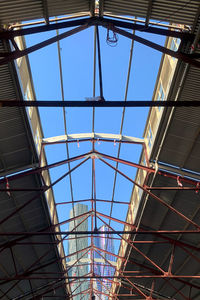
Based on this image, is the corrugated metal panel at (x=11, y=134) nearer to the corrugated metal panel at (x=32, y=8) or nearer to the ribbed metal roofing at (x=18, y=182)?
the ribbed metal roofing at (x=18, y=182)

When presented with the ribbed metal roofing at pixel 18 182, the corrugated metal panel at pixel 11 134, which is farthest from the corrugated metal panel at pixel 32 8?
the corrugated metal panel at pixel 11 134

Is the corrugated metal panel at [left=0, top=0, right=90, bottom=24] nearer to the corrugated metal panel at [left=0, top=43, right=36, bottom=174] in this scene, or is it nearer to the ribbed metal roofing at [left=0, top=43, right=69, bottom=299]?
the ribbed metal roofing at [left=0, top=43, right=69, bottom=299]

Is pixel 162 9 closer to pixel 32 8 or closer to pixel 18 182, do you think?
pixel 32 8

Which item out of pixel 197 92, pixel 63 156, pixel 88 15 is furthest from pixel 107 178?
pixel 88 15

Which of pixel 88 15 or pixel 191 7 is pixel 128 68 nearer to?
pixel 88 15

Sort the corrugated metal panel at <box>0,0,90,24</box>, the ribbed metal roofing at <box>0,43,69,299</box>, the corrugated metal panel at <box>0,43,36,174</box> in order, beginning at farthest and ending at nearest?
the ribbed metal roofing at <box>0,43,69,299</box> → the corrugated metal panel at <box>0,43,36,174</box> → the corrugated metal panel at <box>0,0,90,24</box>

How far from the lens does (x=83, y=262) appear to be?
146ft

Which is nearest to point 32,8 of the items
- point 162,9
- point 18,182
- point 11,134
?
point 162,9

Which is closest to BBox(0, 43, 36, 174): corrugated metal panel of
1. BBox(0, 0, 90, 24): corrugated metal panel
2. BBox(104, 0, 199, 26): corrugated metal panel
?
BBox(0, 0, 90, 24): corrugated metal panel

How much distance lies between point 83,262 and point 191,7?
42.3 m

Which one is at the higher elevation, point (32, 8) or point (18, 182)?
point (18, 182)

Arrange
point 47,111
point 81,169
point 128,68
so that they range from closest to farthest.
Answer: point 128,68 → point 47,111 → point 81,169

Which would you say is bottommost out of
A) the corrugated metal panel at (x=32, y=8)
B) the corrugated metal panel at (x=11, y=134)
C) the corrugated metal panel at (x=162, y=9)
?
the corrugated metal panel at (x=162, y=9)

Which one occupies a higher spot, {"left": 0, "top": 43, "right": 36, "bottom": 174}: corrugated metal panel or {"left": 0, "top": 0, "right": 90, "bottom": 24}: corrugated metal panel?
{"left": 0, "top": 43, "right": 36, "bottom": 174}: corrugated metal panel
